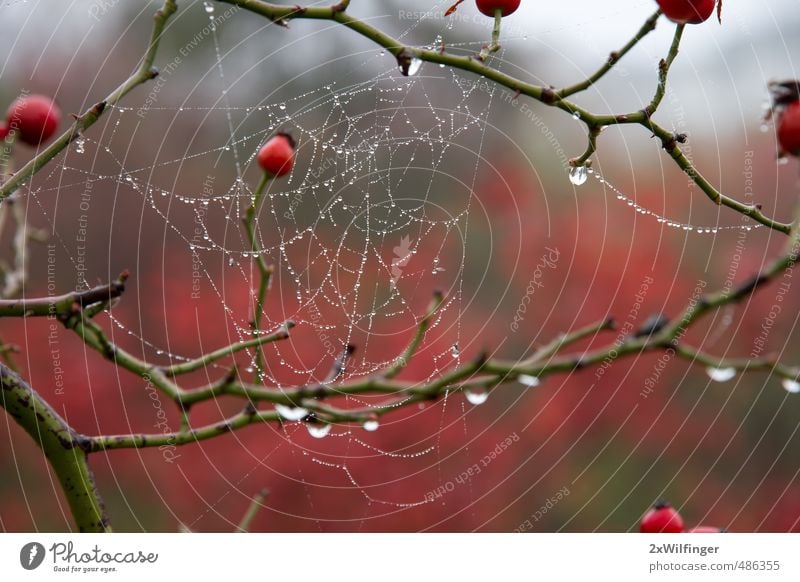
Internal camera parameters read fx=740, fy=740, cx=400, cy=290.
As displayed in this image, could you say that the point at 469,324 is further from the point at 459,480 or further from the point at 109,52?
the point at 109,52

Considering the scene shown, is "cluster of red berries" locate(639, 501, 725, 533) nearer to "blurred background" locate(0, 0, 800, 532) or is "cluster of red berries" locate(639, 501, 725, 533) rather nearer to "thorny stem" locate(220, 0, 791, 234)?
"thorny stem" locate(220, 0, 791, 234)

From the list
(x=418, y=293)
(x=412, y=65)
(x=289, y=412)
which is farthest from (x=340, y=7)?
(x=418, y=293)

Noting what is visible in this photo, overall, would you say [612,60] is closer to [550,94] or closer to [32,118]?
[550,94]

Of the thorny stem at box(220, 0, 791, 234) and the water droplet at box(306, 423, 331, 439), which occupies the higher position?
the thorny stem at box(220, 0, 791, 234)

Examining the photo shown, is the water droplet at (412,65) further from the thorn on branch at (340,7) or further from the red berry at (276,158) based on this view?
the red berry at (276,158)

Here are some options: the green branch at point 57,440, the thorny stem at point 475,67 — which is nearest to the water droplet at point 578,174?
the thorny stem at point 475,67

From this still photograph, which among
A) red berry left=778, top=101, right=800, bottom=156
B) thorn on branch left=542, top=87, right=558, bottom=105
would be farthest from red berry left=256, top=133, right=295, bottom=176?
red berry left=778, top=101, right=800, bottom=156
